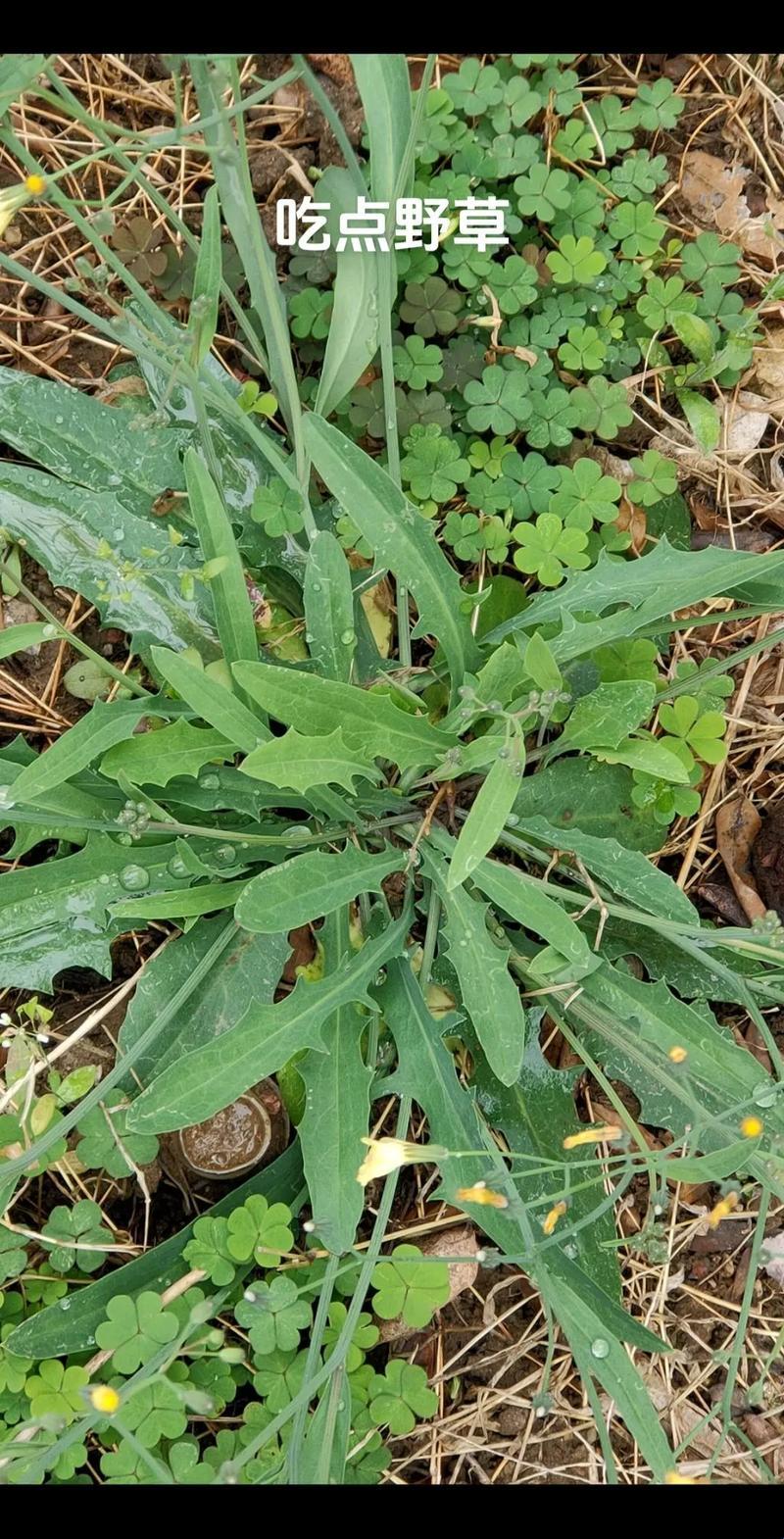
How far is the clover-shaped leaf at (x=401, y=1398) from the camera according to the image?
2.33m

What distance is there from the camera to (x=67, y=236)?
8.65 ft

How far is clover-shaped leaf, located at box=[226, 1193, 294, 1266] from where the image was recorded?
2.23m

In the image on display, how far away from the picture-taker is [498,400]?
8.43 feet

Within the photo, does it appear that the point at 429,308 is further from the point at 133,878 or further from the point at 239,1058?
the point at 239,1058

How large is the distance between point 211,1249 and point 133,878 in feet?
2.47

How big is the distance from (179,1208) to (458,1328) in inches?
25.4

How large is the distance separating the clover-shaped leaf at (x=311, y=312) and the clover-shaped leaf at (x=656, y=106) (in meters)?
0.85

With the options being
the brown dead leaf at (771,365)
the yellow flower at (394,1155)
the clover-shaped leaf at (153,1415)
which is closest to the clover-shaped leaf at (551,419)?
the brown dead leaf at (771,365)

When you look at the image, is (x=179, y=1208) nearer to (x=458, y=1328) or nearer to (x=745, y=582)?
(x=458, y=1328)

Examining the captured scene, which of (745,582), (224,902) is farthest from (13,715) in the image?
(745,582)

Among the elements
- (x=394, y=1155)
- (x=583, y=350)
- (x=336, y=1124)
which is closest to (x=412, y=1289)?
(x=336, y=1124)

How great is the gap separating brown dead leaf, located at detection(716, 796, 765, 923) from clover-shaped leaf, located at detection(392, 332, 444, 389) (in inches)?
45.1

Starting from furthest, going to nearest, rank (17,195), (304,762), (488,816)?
(304,762)
(488,816)
(17,195)

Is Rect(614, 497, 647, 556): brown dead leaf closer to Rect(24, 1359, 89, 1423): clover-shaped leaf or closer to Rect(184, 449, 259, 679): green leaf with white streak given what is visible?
Rect(184, 449, 259, 679): green leaf with white streak
